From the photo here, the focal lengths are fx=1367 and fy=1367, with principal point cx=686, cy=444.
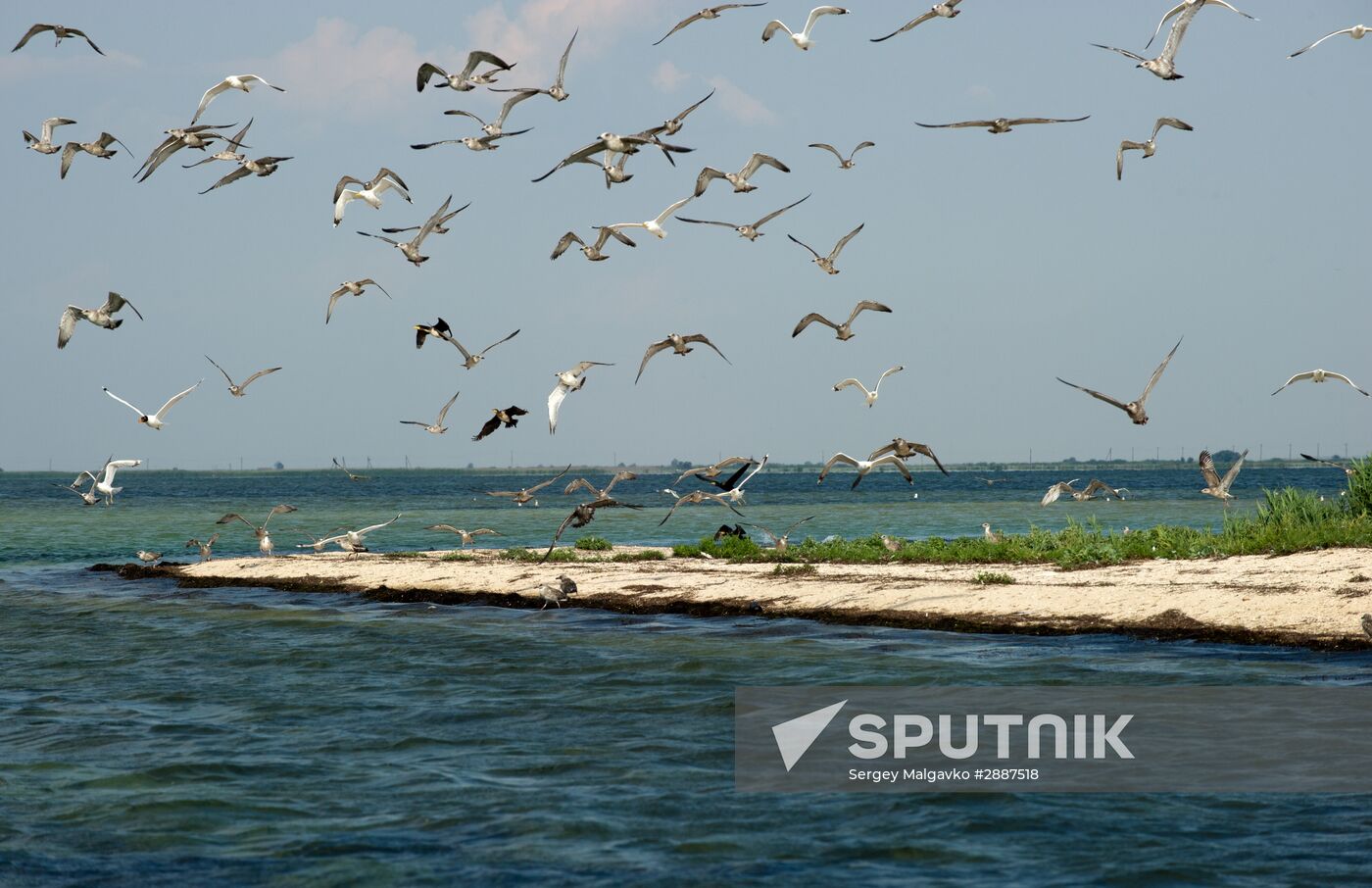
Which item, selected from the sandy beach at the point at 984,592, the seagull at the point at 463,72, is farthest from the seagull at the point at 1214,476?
the seagull at the point at 463,72

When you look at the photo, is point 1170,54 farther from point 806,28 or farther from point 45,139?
point 45,139

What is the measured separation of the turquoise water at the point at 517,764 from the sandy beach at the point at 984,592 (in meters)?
0.78

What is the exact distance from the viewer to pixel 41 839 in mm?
13672

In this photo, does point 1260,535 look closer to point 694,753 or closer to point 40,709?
point 694,753

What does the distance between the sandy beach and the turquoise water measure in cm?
78

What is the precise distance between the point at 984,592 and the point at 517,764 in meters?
12.6

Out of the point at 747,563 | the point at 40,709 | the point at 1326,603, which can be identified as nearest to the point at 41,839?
the point at 40,709

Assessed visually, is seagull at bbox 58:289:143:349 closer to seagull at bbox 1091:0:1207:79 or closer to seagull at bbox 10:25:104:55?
seagull at bbox 10:25:104:55

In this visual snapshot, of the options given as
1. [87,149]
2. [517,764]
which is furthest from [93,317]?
[517,764]

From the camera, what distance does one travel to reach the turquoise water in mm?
12688

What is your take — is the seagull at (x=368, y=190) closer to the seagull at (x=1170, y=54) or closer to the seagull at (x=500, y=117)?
the seagull at (x=500, y=117)

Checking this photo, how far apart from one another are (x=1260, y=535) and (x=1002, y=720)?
1280 centimetres

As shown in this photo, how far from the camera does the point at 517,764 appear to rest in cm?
1655

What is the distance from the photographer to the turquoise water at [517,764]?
12.7 metres
